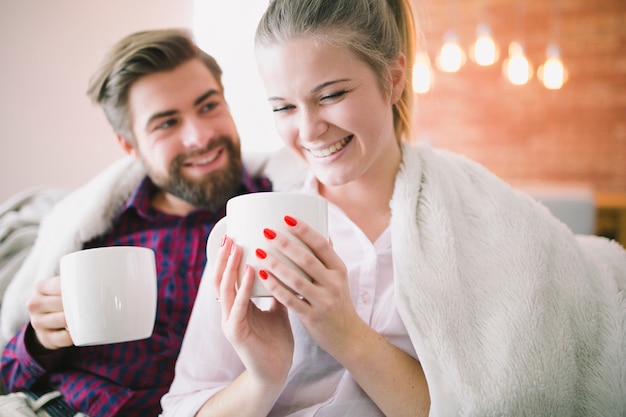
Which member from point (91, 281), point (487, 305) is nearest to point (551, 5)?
point (487, 305)

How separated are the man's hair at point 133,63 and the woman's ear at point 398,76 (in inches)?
22.2

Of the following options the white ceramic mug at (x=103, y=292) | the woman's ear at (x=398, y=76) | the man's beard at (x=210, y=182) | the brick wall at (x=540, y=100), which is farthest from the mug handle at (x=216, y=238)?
the brick wall at (x=540, y=100)

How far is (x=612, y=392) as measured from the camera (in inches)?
31.9

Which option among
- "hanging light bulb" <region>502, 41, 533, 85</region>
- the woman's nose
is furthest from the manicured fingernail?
"hanging light bulb" <region>502, 41, 533, 85</region>

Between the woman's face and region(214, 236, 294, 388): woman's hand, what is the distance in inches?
9.4

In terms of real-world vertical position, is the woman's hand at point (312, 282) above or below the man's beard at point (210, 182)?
below

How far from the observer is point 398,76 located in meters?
0.97

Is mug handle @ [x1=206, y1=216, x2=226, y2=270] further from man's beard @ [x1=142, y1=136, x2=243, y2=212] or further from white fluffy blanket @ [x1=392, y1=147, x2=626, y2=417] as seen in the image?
man's beard @ [x1=142, y1=136, x2=243, y2=212]

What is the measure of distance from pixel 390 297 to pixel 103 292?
1.42 feet

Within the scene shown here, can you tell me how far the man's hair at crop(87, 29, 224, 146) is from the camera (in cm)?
129

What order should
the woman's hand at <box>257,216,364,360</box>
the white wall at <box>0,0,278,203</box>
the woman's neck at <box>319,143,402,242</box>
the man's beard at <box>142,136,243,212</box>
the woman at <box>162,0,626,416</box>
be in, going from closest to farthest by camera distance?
the woman's hand at <box>257,216,364,360</box>, the woman at <box>162,0,626,416</box>, the woman's neck at <box>319,143,402,242</box>, the man's beard at <box>142,136,243,212</box>, the white wall at <box>0,0,278,203</box>

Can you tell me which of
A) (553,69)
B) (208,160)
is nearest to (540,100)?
(553,69)

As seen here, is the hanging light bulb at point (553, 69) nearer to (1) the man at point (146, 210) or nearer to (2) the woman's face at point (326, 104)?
(1) the man at point (146, 210)

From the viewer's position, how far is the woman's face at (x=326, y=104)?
0.83 meters
